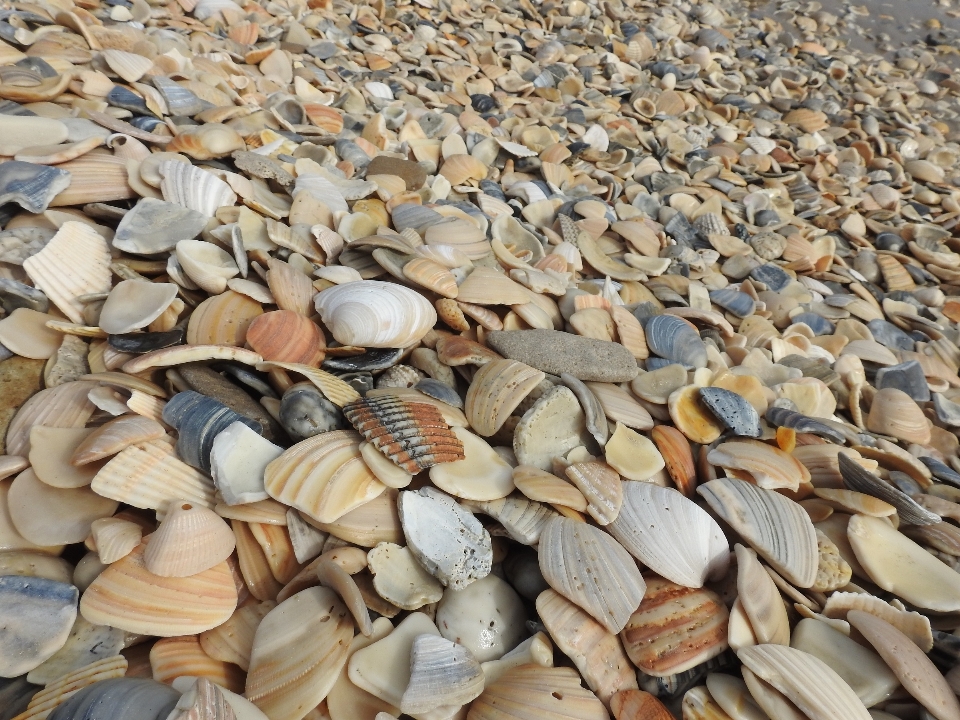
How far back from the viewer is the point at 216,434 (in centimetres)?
148

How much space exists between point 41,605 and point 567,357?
1.53m

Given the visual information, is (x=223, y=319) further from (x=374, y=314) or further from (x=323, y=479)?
(x=323, y=479)

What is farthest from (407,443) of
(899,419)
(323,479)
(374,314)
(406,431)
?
Answer: (899,419)

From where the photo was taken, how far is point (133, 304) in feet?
5.77

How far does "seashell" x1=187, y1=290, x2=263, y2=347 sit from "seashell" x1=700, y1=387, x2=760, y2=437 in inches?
58.2

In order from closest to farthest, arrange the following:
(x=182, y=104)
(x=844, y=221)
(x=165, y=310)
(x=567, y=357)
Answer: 1. (x=165, y=310)
2. (x=567, y=357)
3. (x=182, y=104)
4. (x=844, y=221)

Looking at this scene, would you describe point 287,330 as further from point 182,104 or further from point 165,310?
point 182,104

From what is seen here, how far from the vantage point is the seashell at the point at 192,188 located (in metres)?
2.17

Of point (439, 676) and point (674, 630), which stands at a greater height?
point (674, 630)

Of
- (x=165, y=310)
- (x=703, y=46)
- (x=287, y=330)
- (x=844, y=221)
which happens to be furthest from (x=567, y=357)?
(x=703, y=46)

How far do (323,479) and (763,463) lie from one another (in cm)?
122

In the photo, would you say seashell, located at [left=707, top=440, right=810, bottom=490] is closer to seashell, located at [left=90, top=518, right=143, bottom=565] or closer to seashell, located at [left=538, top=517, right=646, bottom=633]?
seashell, located at [left=538, top=517, right=646, bottom=633]

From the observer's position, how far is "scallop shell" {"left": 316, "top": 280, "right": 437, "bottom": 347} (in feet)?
5.87

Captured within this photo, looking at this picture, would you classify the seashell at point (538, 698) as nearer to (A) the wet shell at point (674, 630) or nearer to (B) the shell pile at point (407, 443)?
(B) the shell pile at point (407, 443)
